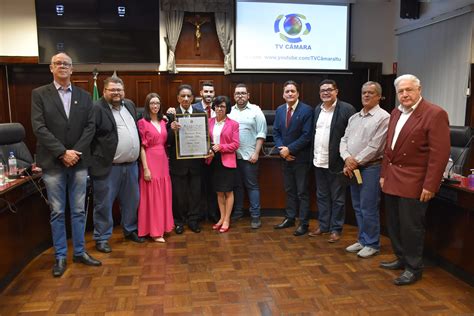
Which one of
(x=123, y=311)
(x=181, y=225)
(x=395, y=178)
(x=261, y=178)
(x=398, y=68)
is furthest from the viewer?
(x=398, y=68)

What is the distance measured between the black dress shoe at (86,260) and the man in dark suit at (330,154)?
2.10 meters

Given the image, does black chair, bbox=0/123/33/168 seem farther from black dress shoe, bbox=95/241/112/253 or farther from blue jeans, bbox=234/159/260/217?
blue jeans, bbox=234/159/260/217

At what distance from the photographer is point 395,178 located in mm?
2836

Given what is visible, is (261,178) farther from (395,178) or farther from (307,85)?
(307,85)

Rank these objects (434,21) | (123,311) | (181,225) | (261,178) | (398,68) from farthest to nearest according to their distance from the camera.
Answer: (398,68) < (434,21) < (261,178) < (181,225) < (123,311)

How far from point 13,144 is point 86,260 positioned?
1523mm

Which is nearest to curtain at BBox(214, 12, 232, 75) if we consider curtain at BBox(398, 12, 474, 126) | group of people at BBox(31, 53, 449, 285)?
group of people at BBox(31, 53, 449, 285)

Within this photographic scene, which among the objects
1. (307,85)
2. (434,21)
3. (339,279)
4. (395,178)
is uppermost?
(434,21)

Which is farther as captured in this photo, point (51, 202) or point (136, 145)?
point (136, 145)

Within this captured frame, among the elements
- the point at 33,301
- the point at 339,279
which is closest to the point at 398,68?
the point at 339,279

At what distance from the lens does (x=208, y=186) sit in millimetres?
4355

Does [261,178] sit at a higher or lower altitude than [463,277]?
higher

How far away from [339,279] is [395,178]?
85 cm

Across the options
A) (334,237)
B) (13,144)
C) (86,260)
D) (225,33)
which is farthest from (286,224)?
(225,33)
